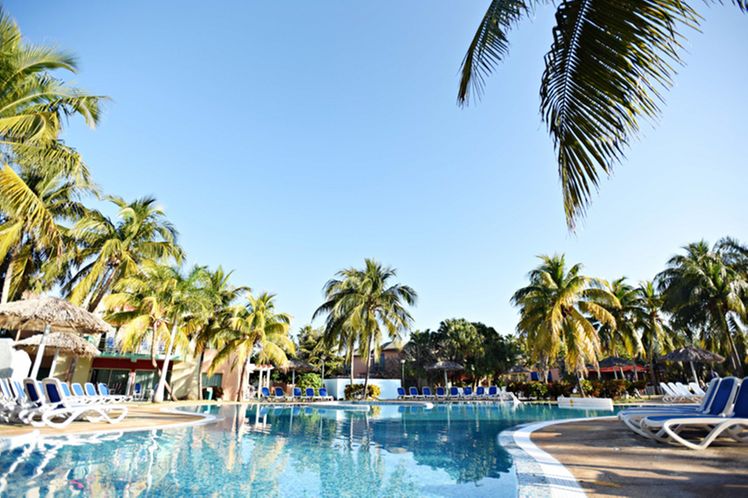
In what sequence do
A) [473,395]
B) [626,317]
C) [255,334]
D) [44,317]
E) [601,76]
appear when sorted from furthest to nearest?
[626,317] → [255,334] → [473,395] → [44,317] → [601,76]

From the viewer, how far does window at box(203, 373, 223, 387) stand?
89.0 ft

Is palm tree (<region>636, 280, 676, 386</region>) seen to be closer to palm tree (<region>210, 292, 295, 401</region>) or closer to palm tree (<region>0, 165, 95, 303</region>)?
palm tree (<region>210, 292, 295, 401</region>)

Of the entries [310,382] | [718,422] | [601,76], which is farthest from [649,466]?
[310,382]

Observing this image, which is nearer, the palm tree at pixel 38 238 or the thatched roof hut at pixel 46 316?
the thatched roof hut at pixel 46 316

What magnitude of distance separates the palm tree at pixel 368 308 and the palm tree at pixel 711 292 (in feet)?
51.2

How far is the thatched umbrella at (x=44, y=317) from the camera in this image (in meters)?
9.98

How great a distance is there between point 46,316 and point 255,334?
46.4ft

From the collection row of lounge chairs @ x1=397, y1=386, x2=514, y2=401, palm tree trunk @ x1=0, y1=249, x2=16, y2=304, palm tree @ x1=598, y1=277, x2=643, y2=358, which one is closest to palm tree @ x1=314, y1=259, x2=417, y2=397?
row of lounge chairs @ x1=397, y1=386, x2=514, y2=401

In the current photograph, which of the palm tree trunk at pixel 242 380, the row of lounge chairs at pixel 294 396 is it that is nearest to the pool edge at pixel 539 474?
the row of lounge chairs at pixel 294 396

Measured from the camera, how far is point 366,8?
9.66 meters

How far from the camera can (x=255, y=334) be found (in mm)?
23734

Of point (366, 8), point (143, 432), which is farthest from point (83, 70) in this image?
point (143, 432)

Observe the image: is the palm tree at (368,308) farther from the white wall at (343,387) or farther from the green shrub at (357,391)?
the white wall at (343,387)

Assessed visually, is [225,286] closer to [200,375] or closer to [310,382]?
[200,375]
